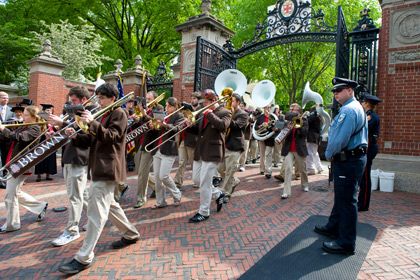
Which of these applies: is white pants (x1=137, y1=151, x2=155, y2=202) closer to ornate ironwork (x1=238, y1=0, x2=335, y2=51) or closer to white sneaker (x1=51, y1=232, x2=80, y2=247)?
white sneaker (x1=51, y1=232, x2=80, y2=247)

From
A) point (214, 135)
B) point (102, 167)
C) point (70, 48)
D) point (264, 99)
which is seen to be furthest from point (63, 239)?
point (70, 48)

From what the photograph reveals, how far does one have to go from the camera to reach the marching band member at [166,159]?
5.49m

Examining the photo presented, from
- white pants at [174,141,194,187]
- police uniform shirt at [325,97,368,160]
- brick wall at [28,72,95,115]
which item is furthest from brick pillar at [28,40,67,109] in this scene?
police uniform shirt at [325,97,368,160]

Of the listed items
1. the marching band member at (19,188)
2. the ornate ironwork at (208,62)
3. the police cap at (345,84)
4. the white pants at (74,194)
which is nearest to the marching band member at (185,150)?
the ornate ironwork at (208,62)

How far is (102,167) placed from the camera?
11.3ft

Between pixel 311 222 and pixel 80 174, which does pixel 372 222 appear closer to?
pixel 311 222

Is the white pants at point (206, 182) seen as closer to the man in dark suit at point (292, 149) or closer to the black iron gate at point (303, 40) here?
the man in dark suit at point (292, 149)

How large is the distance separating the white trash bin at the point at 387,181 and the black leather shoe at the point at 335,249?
4161 millimetres

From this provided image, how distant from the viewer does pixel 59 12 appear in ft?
63.2

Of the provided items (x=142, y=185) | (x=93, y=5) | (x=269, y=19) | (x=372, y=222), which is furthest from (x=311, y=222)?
(x=93, y=5)

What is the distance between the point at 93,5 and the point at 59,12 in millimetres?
2049

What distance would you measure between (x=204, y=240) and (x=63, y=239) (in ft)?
5.92

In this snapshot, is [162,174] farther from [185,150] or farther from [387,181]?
[387,181]

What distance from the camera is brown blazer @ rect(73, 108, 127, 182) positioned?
3.36 m
